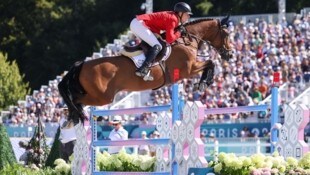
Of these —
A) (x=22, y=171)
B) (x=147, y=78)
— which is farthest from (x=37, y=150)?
(x=147, y=78)

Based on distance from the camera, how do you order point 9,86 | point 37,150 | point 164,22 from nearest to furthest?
point 164,22
point 37,150
point 9,86

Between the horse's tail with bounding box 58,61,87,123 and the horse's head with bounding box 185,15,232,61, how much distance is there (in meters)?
1.69

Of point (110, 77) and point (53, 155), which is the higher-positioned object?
point (110, 77)

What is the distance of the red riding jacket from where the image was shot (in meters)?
13.1

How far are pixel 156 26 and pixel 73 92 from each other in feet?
4.44

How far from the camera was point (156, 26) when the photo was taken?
13.3 meters

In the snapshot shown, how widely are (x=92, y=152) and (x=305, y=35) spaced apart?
16231mm

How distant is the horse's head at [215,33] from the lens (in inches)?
551

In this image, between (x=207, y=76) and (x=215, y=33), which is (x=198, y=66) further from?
(x=215, y=33)

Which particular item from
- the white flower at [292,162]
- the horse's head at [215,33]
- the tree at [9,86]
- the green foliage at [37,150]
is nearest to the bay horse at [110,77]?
the horse's head at [215,33]

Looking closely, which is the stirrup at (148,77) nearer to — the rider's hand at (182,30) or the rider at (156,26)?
the rider at (156,26)

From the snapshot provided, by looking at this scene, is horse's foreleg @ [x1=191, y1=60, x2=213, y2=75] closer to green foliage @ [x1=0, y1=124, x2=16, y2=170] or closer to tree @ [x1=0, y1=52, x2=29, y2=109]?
green foliage @ [x1=0, y1=124, x2=16, y2=170]

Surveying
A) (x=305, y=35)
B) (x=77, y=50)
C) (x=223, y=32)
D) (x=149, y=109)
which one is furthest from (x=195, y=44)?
(x=77, y=50)

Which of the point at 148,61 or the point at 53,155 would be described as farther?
the point at 53,155
